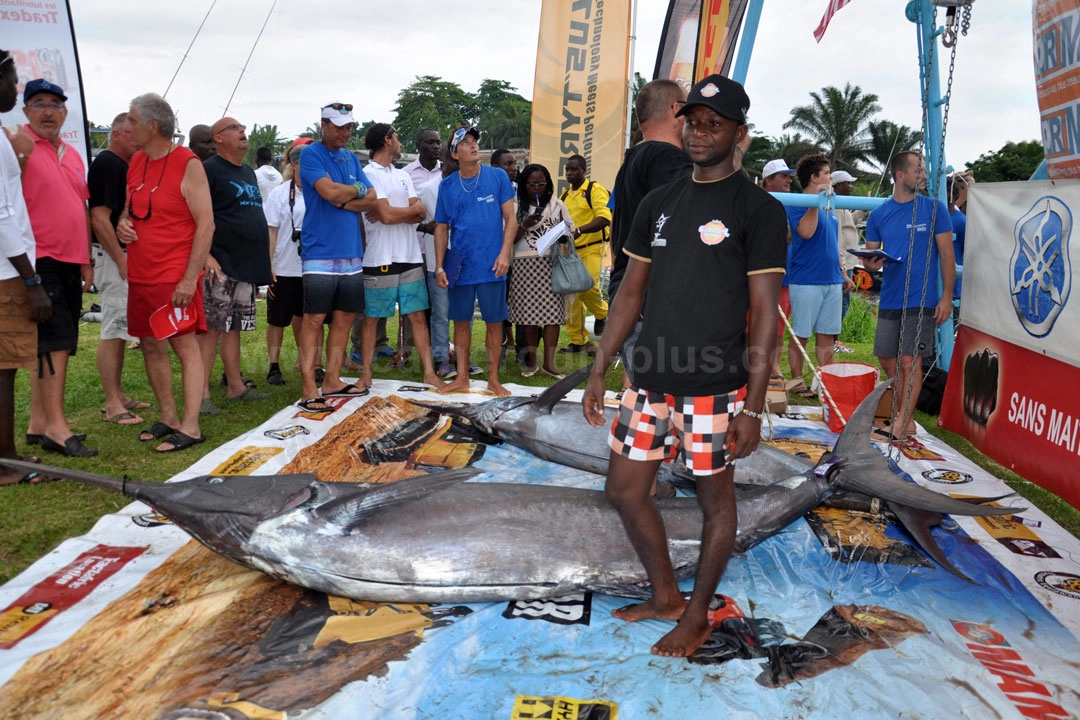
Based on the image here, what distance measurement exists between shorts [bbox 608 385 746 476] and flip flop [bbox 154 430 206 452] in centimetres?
304

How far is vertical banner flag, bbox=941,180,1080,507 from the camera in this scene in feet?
12.6

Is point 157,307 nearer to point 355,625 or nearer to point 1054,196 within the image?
point 355,625

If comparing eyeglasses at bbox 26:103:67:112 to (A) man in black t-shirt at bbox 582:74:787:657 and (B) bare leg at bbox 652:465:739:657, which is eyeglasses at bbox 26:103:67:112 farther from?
(B) bare leg at bbox 652:465:739:657

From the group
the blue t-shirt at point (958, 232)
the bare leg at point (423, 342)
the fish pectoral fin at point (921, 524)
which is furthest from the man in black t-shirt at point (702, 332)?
the blue t-shirt at point (958, 232)

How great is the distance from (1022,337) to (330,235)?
4.47 metres

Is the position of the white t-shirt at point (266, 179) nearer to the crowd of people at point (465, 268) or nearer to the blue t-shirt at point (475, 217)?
the crowd of people at point (465, 268)

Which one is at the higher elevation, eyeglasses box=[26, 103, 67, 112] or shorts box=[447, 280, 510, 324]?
eyeglasses box=[26, 103, 67, 112]

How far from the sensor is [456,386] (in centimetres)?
605

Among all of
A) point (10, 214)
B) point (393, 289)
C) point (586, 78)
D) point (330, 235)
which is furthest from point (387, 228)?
point (586, 78)

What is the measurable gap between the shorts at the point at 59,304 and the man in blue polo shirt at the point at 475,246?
99.2 inches

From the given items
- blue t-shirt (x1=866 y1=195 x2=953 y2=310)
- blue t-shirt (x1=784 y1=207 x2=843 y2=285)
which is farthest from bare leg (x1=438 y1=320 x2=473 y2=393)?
Answer: blue t-shirt (x1=866 y1=195 x2=953 y2=310)

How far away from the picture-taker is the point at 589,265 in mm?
7648

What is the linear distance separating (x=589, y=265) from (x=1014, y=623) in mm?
5363

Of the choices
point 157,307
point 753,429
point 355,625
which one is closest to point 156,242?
point 157,307
